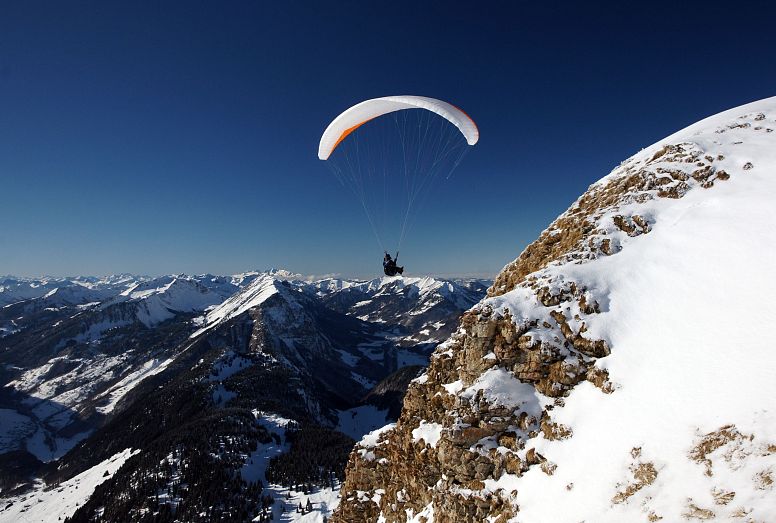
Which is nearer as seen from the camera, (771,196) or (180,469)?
(771,196)

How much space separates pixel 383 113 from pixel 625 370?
23.7m

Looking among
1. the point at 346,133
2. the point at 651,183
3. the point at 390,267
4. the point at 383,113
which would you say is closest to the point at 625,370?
the point at 651,183

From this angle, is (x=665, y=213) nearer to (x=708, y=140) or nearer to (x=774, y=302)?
(x=708, y=140)

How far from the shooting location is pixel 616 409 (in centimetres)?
1370

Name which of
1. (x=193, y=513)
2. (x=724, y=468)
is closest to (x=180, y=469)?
(x=193, y=513)

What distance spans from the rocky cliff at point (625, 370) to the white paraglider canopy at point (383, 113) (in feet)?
31.5

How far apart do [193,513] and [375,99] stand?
100 metres

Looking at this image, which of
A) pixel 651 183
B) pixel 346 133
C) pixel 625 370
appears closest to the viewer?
Result: pixel 625 370

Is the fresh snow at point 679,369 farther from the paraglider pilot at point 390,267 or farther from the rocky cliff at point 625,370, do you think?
the paraglider pilot at point 390,267

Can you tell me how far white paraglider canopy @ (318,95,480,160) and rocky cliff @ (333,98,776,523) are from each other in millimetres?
9614

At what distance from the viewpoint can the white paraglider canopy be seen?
2523 cm

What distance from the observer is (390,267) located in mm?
31141

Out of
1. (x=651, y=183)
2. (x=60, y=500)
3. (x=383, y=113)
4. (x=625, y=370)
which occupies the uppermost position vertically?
(x=383, y=113)

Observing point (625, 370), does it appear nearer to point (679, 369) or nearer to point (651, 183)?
point (679, 369)
